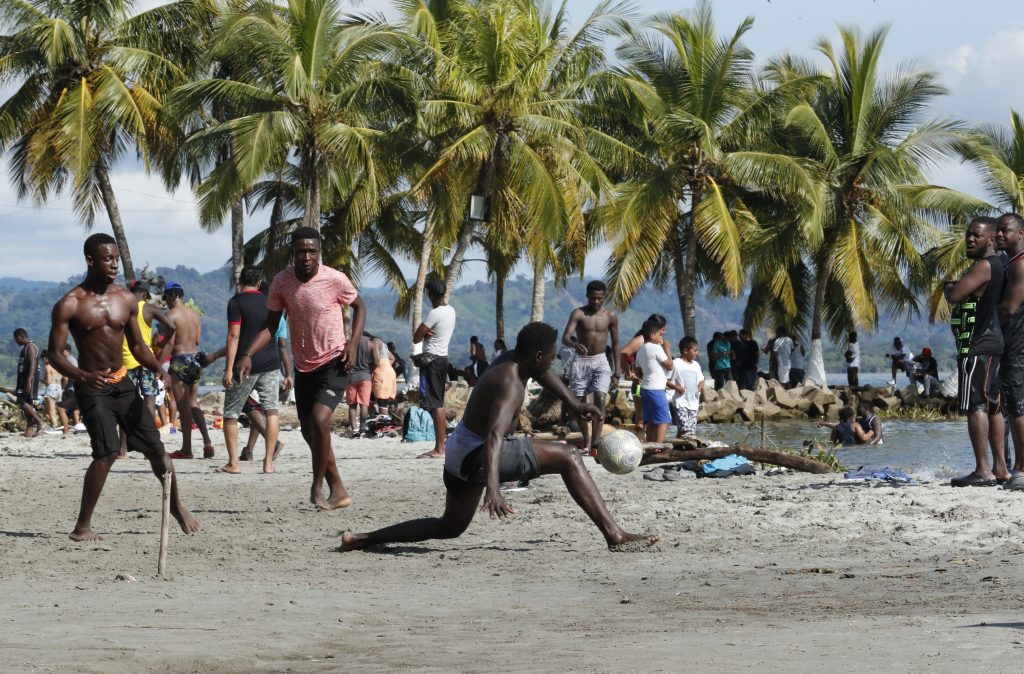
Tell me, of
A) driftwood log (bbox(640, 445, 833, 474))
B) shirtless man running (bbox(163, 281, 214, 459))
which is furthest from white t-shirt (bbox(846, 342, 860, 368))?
shirtless man running (bbox(163, 281, 214, 459))

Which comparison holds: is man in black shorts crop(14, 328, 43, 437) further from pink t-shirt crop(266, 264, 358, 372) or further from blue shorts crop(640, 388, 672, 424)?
pink t-shirt crop(266, 264, 358, 372)

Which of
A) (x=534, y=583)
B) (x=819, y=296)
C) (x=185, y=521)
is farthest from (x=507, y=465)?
(x=819, y=296)

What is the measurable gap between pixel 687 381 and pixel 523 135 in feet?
43.8

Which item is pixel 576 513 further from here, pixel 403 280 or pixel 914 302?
pixel 403 280

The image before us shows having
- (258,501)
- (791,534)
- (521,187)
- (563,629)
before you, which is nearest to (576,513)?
(791,534)

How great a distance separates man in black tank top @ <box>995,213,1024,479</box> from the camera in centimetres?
891

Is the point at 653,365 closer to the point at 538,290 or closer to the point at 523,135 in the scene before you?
the point at 523,135

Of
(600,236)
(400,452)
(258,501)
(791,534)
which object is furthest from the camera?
(600,236)

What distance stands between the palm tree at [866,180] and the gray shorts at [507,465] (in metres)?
24.5

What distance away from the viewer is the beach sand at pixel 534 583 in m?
4.65

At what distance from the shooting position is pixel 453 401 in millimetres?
24672

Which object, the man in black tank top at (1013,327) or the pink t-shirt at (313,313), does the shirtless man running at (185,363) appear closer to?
the pink t-shirt at (313,313)

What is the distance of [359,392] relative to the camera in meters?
18.1

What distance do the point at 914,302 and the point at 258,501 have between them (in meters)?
27.2
